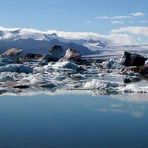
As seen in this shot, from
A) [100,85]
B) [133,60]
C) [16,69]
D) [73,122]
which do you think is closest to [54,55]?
[133,60]

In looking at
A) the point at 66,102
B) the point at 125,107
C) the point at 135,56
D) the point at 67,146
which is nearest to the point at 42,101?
the point at 66,102

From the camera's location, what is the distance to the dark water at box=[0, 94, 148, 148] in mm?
7188

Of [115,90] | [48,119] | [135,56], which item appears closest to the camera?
[48,119]

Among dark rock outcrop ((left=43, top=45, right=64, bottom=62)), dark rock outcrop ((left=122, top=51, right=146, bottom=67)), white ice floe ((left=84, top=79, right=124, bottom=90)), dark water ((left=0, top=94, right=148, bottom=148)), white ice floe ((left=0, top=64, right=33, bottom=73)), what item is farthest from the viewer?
dark rock outcrop ((left=43, top=45, right=64, bottom=62))

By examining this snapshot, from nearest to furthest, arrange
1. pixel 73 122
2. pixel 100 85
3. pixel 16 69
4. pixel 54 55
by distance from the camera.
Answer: pixel 73 122
pixel 100 85
pixel 16 69
pixel 54 55

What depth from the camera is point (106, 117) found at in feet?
30.4

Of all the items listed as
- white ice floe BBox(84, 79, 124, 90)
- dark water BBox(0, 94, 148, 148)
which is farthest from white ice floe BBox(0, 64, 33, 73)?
dark water BBox(0, 94, 148, 148)

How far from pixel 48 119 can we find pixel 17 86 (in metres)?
5.42

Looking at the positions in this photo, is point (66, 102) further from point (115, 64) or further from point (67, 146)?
point (115, 64)

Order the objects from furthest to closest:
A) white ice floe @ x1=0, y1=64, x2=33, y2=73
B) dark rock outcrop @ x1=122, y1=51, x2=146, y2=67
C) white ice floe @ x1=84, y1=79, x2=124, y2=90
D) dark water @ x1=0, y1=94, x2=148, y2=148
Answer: dark rock outcrop @ x1=122, y1=51, x2=146, y2=67, white ice floe @ x1=0, y1=64, x2=33, y2=73, white ice floe @ x1=84, y1=79, x2=124, y2=90, dark water @ x1=0, y1=94, x2=148, y2=148

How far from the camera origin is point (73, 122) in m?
8.71

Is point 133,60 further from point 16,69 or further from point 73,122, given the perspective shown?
point 73,122

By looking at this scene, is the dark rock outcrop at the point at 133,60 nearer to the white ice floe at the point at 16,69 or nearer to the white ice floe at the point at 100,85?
the white ice floe at the point at 16,69

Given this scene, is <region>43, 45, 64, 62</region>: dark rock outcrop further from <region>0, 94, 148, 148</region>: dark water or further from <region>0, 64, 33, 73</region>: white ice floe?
<region>0, 94, 148, 148</region>: dark water
